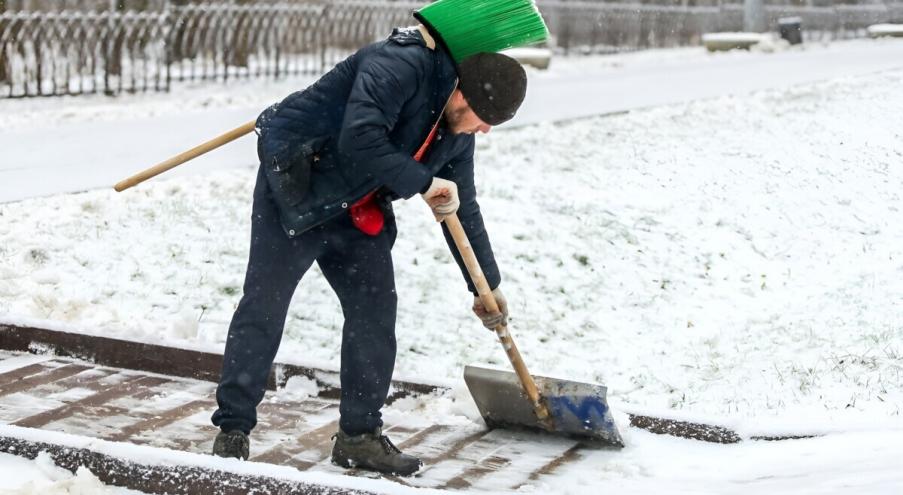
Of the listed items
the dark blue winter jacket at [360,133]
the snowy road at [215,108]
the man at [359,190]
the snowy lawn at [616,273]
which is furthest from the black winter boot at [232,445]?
the snowy road at [215,108]

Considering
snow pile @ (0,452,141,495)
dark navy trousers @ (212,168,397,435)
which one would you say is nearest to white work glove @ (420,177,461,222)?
dark navy trousers @ (212,168,397,435)

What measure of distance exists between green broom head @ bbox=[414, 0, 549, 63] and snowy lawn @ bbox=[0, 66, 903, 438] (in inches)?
67.9

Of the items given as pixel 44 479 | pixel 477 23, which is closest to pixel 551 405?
pixel 477 23

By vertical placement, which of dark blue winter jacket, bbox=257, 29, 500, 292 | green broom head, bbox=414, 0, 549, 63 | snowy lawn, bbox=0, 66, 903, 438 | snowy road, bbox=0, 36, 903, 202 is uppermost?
green broom head, bbox=414, 0, 549, 63

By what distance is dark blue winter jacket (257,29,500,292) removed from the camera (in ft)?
12.1

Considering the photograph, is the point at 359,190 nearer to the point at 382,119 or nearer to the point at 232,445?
the point at 382,119

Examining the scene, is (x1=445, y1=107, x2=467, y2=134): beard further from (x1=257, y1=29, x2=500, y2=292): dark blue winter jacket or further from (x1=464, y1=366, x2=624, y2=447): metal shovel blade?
(x1=464, y1=366, x2=624, y2=447): metal shovel blade

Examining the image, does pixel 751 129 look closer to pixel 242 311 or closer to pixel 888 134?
pixel 888 134

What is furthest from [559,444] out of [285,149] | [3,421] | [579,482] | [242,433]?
[3,421]

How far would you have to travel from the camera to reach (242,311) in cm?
404

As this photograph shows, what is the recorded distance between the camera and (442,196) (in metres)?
3.87

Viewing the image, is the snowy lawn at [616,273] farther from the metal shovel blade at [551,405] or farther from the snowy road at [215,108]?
the snowy road at [215,108]

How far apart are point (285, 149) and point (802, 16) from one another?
28.2 m

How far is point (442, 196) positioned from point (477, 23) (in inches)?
23.0
